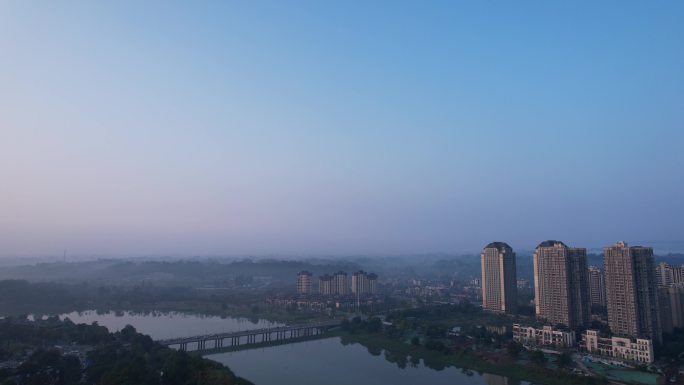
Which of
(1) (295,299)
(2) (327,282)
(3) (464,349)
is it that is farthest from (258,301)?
(3) (464,349)

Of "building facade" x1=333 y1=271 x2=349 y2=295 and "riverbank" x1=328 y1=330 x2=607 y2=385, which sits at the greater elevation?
"building facade" x1=333 y1=271 x2=349 y2=295

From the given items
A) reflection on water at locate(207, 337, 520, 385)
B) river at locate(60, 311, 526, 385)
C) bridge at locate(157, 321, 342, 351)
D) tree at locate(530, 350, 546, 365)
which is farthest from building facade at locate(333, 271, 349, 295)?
tree at locate(530, 350, 546, 365)

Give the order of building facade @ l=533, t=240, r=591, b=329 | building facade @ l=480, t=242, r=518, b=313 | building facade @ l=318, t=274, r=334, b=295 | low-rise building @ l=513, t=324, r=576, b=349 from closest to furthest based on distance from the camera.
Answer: low-rise building @ l=513, t=324, r=576, b=349 < building facade @ l=533, t=240, r=591, b=329 < building facade @ l=480, t=242, r=518, b=313 < building facade @ l=318, t=274, r=334, b=295

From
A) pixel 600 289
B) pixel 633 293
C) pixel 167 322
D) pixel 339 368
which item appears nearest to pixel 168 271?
pixel 167 322

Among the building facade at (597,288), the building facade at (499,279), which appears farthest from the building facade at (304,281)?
the building facade at (597,288)

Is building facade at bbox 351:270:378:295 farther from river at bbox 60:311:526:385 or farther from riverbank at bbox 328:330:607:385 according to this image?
riverbank at bbox 328:330:607:385

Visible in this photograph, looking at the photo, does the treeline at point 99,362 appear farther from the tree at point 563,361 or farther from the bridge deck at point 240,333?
the tree at point 563,361

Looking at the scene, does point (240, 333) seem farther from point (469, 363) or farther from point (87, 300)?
point (87, 300)
